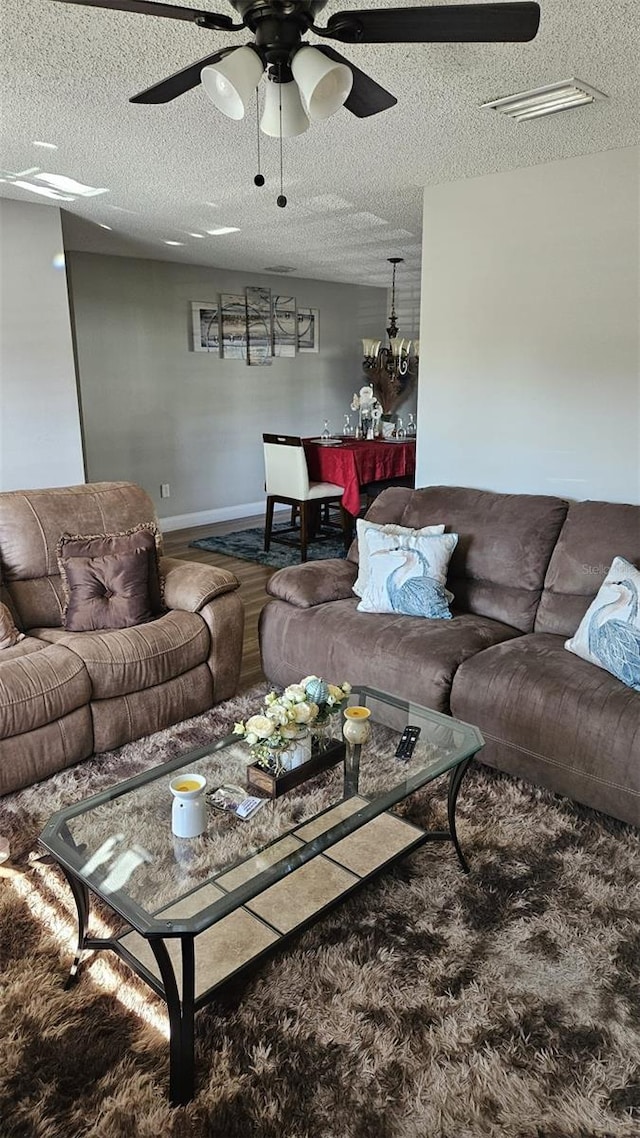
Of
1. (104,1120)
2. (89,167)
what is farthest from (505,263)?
(104,1120)

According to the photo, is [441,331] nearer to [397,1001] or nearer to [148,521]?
[148,521]

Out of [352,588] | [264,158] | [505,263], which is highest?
[264,158]

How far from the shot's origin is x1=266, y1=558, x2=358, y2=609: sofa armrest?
3.27 m

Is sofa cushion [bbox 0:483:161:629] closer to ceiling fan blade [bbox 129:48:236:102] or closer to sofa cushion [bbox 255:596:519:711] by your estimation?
sofa cushion [bbox 255:596:519:711]

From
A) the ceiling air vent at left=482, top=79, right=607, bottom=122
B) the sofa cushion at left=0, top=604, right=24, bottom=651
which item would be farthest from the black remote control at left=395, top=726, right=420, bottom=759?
Answer: the ceiling air vent at left=482, top=79, right=607, bottom=122

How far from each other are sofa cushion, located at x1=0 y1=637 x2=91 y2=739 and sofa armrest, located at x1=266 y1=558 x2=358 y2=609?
1.00 m

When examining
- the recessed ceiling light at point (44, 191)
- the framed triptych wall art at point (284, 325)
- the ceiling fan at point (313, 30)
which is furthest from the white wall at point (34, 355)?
the framed triptych wall art at point (284, 325)

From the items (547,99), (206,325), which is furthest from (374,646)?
(206,325)

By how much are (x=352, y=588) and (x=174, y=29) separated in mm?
2178

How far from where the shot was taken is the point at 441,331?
3936mm

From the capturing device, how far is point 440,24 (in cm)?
156

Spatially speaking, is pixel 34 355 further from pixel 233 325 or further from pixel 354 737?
pixel 354 737

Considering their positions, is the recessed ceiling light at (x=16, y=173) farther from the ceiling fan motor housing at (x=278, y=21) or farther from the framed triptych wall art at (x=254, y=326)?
the framed triptych wall art at (x=254, y=326)

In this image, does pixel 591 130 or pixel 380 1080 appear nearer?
pixel 380 1080
